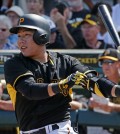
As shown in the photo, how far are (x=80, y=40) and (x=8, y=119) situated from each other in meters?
2.11

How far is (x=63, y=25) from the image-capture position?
7.76m

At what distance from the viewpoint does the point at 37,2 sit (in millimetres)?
7969

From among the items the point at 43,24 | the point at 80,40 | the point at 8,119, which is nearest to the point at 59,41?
the point at 80,40

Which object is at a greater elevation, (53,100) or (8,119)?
(53,100)

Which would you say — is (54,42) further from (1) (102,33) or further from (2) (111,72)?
(2) (111,72)

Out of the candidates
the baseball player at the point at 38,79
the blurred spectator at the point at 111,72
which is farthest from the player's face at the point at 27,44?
the blurred spectator at the point at 111,72

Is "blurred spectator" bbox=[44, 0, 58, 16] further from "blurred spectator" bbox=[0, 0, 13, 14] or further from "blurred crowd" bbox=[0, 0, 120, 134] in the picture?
"blurred spectator" bbox=[0, 0, 13, 14]

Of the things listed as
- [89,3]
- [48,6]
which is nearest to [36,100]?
[48,6]

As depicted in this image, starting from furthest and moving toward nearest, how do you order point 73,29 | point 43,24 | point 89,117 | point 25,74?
point 73,29 < point 89,117 < point 43,24 < point 25,74

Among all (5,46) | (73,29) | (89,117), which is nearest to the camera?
(89,117)

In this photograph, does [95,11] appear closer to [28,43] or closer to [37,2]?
[37,2]

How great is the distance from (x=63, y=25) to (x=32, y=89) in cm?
427

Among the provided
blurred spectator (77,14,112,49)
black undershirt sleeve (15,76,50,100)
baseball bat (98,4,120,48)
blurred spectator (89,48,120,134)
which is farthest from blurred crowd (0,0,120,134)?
black undershirt sleeve (15,76,50,100)

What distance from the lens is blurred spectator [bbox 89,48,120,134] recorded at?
218 inches
